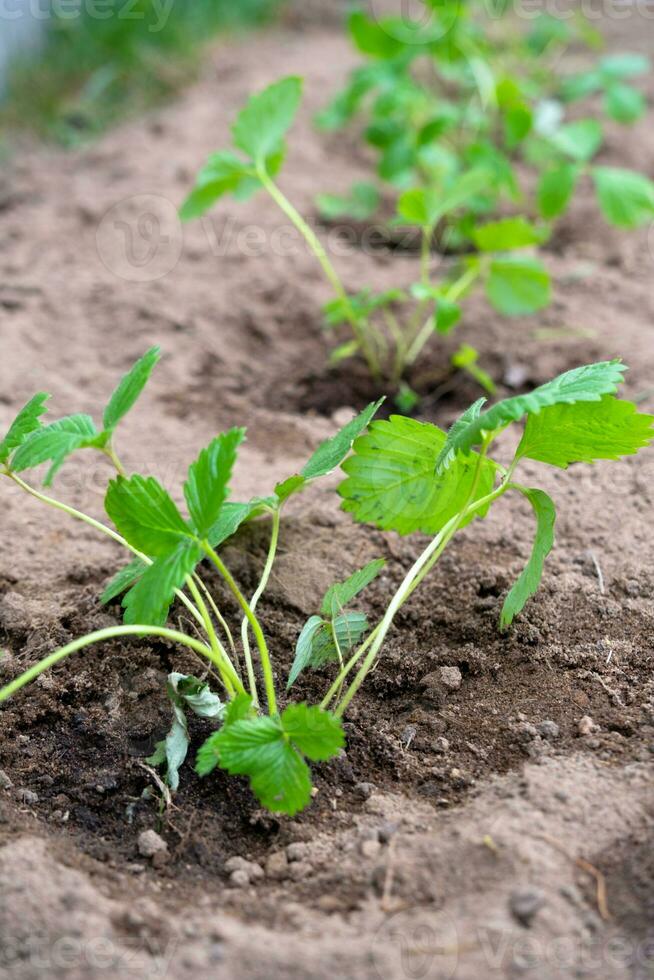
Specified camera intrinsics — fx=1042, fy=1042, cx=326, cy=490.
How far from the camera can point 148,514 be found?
1343mm

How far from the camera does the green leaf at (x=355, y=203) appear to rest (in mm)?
3055

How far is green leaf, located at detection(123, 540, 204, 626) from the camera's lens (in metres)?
1.24

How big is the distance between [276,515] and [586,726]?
1.77 ft

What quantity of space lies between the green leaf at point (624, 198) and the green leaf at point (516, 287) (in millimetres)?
342

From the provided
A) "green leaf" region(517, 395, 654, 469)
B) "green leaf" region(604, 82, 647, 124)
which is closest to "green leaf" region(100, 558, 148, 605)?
"green leaf" region(517, 395, 654, 469)

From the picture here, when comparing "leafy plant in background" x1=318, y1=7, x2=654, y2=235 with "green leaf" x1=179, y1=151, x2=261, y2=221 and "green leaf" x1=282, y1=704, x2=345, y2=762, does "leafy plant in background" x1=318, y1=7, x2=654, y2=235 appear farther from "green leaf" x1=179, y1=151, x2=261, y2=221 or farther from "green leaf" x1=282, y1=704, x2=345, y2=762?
"green leaf" x1=282, y1=704, x2=345, y2=762

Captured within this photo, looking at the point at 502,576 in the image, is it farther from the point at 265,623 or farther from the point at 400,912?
the point at 400,912

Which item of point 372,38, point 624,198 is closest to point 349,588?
point 624,198

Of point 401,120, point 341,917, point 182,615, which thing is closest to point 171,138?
point 401,120

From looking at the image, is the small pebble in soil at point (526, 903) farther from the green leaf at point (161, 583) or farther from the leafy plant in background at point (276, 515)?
the green leaf at point (161, 583)

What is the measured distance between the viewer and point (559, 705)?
5.01 feet

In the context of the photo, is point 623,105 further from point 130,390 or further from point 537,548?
point 130,390

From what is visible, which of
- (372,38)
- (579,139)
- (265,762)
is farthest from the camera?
(372,38)

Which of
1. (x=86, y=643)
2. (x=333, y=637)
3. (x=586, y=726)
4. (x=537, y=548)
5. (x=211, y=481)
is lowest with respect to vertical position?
(x=586, y=726)
